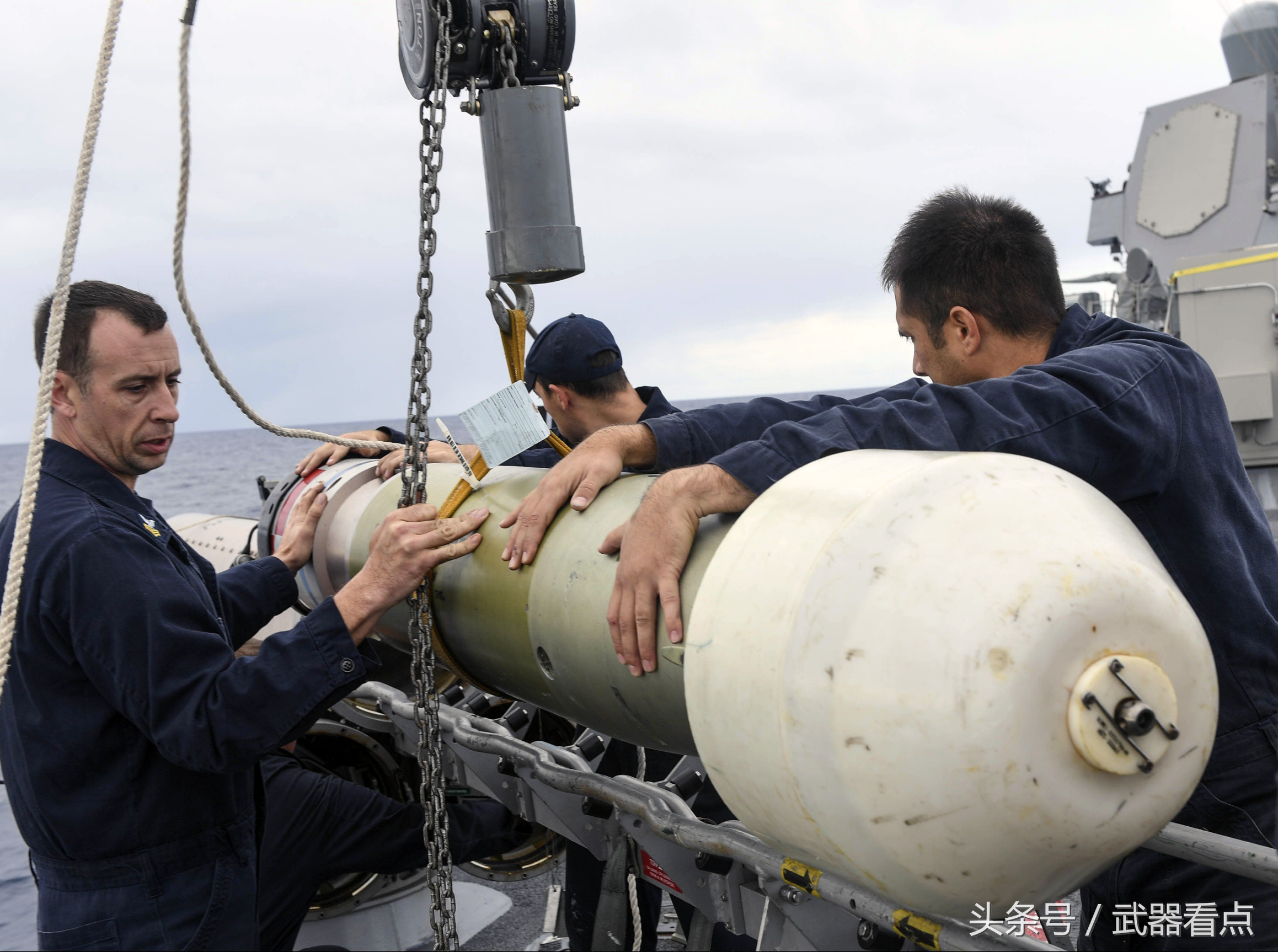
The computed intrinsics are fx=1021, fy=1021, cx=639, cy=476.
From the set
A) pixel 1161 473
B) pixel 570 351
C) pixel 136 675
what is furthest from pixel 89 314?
pixel 1161 473

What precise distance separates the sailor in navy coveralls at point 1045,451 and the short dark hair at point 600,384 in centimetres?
123

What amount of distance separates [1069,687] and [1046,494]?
25 centimetres

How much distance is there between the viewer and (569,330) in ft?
11.1

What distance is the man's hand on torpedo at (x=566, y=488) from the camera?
6.50ft

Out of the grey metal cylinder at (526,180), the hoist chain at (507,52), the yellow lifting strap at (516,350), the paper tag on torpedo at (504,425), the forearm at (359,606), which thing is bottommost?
the forearm at (359,606)

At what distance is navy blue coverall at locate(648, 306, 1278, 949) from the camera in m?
1.56

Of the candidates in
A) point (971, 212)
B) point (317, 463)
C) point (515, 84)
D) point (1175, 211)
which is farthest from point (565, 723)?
point (1175, 211)

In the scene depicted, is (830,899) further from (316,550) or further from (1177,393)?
(316,550)

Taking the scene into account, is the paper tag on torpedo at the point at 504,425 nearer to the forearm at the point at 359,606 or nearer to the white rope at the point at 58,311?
the forearm at the point at 359,606

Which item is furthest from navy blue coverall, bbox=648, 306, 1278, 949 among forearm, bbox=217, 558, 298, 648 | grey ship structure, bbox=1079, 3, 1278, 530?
grey ship structure, bbox=1079, 3, 1278, 530

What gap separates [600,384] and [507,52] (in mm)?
1198

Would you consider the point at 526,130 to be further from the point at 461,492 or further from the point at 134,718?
the point at 134,718

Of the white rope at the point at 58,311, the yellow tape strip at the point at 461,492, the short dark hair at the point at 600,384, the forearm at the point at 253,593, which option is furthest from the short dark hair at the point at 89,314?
the short dark hair at the point at 600,384

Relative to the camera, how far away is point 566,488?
200 cm
